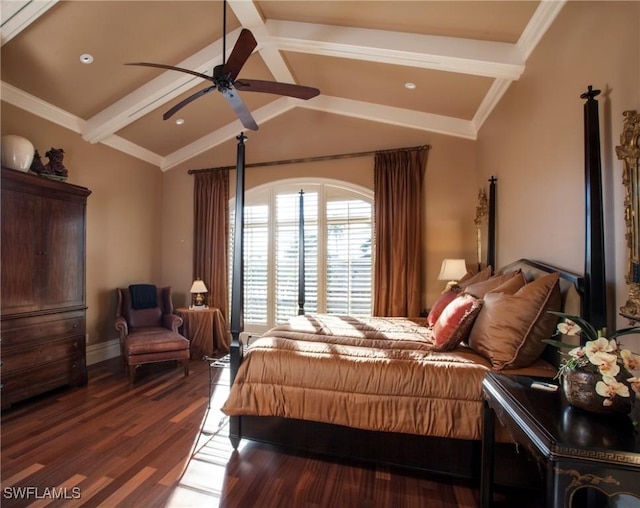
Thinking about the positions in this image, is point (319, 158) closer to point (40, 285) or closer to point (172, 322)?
point (172, 322)

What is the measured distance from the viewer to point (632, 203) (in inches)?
54.6

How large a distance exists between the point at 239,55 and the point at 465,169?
10.2 feet

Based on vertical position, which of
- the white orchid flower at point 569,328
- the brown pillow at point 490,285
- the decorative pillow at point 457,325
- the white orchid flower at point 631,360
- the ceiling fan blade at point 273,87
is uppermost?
the ceiling fan blade at point 273,87

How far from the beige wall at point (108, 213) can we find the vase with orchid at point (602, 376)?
4.98 m

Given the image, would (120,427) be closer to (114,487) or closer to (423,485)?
(114,487)

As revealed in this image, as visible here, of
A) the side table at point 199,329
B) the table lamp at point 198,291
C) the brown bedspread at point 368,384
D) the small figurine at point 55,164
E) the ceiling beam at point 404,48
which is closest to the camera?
the brown bedspread at point 368,384

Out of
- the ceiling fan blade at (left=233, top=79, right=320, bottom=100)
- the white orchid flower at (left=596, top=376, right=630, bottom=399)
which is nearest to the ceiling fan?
the ceiling fan blade at (left=233, top=79, right=320, bottom=100)

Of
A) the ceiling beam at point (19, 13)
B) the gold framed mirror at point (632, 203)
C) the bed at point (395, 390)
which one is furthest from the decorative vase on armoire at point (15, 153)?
the gold framed mirror at point (632, 203)

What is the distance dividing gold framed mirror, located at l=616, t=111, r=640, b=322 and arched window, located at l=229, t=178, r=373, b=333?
10.1ft

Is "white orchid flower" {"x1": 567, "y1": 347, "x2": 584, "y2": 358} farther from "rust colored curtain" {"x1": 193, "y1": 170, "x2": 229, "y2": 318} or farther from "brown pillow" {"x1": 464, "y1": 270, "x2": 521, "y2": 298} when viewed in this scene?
"rust colored curtain" {"x1": 193, "y1": 170, "x2": 229, "y2": 318}

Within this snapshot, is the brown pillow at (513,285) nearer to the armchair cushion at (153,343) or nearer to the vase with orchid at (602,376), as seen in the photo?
the vase with orchid at (602,376)

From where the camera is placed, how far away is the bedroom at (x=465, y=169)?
1610mm

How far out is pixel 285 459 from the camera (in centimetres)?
215

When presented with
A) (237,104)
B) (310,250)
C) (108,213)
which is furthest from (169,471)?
(108,213)
